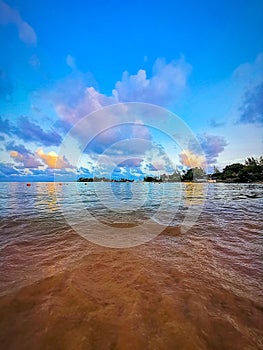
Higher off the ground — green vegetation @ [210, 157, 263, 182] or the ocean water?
green vegetation @ [210, 157, 263, 182]

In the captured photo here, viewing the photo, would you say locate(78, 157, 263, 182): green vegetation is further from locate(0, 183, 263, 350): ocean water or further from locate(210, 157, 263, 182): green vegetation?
locate(0, 183, 263, 350): ocean water

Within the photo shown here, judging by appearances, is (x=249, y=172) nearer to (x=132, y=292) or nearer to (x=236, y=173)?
(x=236, y=173)

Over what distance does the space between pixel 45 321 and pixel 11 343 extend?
393 mm

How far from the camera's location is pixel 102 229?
6.69 m

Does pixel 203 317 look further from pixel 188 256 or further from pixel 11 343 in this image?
pixel 11 343

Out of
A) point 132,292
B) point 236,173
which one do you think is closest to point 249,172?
point 236,173

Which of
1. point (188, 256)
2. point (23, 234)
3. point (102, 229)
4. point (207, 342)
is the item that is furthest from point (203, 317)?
point (23, 234)

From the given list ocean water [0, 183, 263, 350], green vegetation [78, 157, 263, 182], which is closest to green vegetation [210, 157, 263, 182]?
green vegetation [78, 157, 263, 182]

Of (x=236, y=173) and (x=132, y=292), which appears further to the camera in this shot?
(x=236, y=173)

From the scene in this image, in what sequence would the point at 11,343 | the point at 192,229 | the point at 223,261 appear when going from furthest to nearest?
the point at 192,229, the point at 223,261, the point at 11,343

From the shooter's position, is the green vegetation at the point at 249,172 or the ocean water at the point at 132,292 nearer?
the ocean water at the point at 132,292

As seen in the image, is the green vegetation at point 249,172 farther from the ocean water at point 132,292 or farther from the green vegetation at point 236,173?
the ocean water at point 132,292

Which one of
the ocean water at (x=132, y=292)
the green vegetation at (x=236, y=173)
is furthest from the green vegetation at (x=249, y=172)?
the ocean water at (x=132, y=292)

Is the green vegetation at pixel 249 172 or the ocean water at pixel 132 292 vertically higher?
the green vegetation at pixel 249 172
